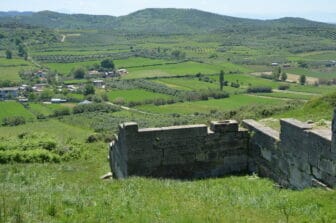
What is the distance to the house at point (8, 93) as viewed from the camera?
339ft

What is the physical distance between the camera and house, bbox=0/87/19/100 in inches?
4063

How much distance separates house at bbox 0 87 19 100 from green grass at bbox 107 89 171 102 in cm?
2249

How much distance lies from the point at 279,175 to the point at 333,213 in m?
4.74

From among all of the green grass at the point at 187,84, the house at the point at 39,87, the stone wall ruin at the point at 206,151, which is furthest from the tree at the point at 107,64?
the stone wall ruin at the point at 206,151

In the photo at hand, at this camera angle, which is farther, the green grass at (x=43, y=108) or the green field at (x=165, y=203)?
the green grass at (x=43, y=108)

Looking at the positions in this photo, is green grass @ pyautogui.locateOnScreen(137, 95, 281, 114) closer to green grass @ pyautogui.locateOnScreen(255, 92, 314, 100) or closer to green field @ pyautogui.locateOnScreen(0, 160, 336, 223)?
green grass @ pyautogui.locateOnScreen(255, 92, 314, 100)

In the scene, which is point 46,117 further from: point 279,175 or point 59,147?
point 279,175

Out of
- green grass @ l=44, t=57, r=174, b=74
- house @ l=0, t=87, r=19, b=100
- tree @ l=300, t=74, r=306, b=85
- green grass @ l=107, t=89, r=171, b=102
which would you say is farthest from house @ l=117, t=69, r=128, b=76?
tree @ l=300, t=74, r=306, b=85

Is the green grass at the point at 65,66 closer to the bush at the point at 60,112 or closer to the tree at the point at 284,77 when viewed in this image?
the bush at the point at 60,112

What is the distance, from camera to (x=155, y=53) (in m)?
180

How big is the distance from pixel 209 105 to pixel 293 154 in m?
68.3

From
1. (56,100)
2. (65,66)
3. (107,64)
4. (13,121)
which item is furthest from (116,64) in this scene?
(13,121)

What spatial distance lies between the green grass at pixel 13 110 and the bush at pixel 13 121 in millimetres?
2171

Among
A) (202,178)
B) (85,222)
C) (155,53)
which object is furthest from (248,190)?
(155,53)
